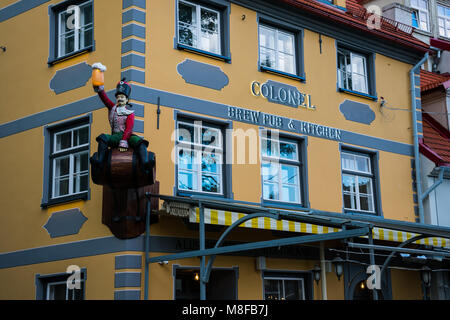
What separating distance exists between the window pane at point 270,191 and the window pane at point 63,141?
12.3 feet

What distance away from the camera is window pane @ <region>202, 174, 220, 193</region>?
1443cm

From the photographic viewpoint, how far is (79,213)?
1388cm

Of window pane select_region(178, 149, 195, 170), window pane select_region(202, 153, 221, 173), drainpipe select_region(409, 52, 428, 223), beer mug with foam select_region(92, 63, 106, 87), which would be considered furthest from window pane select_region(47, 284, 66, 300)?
drainpipe select_region(409, 52, 428, 223)

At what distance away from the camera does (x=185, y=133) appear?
1438 cm

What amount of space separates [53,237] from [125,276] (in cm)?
206

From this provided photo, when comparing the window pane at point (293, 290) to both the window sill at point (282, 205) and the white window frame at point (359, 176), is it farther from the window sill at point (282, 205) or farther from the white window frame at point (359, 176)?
the white window frame at point (359, 176)

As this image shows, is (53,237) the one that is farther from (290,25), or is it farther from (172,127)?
(290,25)

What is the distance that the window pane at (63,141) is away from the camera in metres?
14.6

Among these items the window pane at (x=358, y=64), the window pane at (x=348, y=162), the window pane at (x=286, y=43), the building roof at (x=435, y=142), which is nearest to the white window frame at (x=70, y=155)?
the window pane at (x=286, y=43)

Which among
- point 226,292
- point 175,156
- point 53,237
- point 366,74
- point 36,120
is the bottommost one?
point 226,292

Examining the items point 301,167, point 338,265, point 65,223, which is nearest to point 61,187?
point 65,223

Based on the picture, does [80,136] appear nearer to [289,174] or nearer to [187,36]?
[187,36]

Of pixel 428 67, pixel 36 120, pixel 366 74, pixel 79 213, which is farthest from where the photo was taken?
pixel 428 67

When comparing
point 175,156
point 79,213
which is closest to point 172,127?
point 175,156
